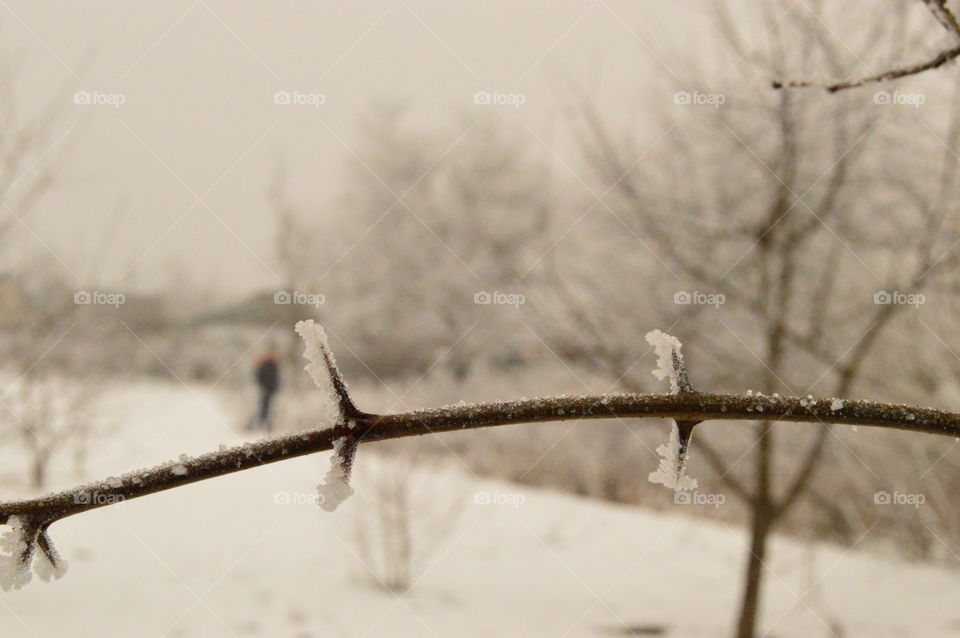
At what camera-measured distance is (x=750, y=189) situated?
607 centimetres

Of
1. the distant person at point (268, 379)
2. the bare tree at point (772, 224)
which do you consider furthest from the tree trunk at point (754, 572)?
the distant person at point (268, 379)

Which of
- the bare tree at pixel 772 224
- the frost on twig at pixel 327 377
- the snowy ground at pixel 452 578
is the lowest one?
the snowy ground at pixel 452 578

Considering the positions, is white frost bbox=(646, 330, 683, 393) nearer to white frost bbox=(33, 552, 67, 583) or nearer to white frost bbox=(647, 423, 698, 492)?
white frost bbox=(647, 423, 698, 492)

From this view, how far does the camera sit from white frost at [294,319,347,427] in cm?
79

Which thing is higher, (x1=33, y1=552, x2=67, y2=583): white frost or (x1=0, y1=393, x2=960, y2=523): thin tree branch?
(x1=0, y1=393, x2=960, y2=523): thin tree branch

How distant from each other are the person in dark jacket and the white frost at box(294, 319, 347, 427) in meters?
12.1

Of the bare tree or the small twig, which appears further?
the bare tree

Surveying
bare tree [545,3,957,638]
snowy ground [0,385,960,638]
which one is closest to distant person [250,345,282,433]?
snowy ground [0,385,960,638]

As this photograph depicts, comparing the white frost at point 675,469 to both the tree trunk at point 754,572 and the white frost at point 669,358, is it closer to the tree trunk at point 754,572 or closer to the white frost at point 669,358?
the white frost at point 669,358

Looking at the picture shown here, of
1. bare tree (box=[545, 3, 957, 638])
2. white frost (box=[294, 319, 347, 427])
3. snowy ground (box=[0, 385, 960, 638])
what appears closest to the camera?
white frost (box=[294, 319, 347, 427])

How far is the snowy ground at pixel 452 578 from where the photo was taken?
5891 millimetres

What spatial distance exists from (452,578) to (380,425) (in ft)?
22.8

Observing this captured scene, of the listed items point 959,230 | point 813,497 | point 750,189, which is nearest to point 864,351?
point 959,230

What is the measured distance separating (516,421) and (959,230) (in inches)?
Answer: 219
